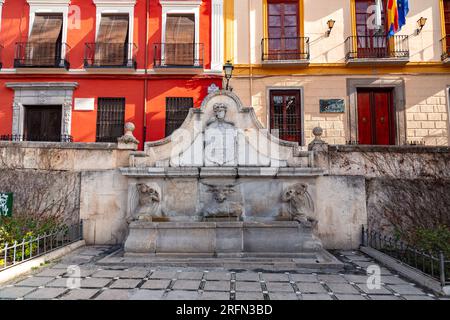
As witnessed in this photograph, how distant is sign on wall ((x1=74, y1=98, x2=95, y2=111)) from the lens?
13055mm

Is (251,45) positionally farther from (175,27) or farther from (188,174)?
(188,174)

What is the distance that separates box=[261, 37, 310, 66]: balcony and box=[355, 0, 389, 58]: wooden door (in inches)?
89.4

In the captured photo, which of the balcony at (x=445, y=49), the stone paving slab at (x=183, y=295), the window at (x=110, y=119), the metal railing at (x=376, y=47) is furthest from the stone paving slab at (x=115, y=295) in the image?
the balcony at (x=445, y=49)

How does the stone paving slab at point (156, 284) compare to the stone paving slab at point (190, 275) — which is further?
the stone paving slab at point (190, 275)

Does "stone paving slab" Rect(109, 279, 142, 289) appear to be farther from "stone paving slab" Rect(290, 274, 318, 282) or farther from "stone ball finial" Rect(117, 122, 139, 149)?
"stone ball finial" Rect(117, 122, 139, 149)

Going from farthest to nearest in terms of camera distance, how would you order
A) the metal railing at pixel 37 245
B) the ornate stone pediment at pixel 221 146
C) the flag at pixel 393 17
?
the flag at pixel 393 17, the ornate stone pediment at pixel 221 146, the metal railing at pixel 37 245

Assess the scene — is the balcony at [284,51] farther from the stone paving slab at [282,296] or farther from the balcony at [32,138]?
the stone paving slab at [282,296]

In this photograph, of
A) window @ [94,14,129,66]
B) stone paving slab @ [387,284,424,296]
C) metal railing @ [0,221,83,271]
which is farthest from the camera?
window @ [94,14,129,66]

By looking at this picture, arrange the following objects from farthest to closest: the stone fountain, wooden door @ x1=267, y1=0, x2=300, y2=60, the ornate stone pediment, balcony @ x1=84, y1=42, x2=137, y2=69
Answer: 1. wooden door @ x1=267, y1=0, x2=300, y2=60
2. balcony @ x1=84, y1=42, x2=137, y2=69
3. the ornate stone pediment
4. the stone fountain

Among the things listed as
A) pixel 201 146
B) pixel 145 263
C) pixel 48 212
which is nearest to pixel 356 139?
pixel 201 146

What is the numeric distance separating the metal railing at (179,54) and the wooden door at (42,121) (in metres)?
4.71

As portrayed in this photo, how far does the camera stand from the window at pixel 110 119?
508 inches

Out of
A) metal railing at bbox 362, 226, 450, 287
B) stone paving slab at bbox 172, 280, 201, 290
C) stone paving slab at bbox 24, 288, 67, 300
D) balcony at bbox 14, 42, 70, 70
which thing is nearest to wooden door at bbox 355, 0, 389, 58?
metal railing at bbox 362, 226, 450, 287

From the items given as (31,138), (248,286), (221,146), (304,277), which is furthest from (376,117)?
(31,138)
